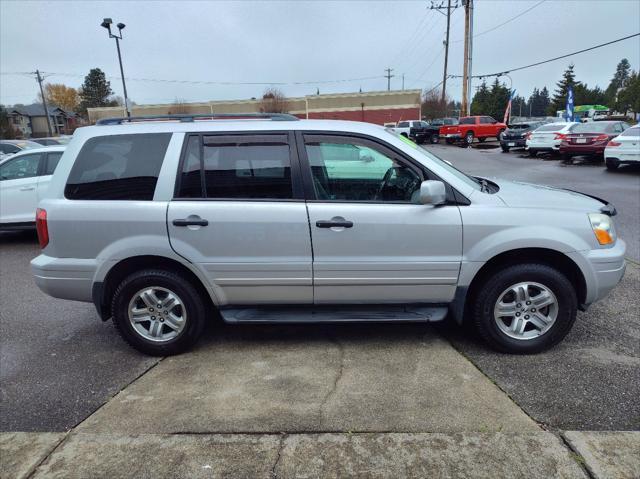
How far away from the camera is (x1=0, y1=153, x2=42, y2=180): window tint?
7877 millimetres

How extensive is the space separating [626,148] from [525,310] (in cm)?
1354

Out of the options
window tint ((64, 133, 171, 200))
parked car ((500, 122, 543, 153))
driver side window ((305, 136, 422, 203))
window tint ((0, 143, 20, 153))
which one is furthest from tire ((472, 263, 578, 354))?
parked car ((500, 122, 543, 153))

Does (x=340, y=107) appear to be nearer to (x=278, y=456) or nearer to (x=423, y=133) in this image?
(x=423, y=133)

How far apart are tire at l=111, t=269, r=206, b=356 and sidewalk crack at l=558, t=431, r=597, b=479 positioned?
262cm

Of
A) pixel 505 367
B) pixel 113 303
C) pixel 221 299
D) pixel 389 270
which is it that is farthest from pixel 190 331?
pixel 505 367

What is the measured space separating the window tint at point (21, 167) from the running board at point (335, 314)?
20.3 feet

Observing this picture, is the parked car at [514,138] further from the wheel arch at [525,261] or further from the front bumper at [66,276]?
the front bumper at [66,276]

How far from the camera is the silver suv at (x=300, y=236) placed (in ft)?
11.3

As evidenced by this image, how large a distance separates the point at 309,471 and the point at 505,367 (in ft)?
5.90

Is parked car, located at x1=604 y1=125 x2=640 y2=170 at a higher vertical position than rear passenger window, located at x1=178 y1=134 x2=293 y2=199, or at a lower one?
lower

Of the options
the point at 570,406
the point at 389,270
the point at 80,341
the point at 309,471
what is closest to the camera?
the point at 309,471

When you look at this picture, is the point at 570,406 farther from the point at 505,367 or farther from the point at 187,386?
the point at 187,386

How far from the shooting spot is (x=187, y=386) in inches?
130

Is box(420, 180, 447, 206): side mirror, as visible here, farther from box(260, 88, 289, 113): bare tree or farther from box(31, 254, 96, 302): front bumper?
box(260, 88, 289, 113): bare tree
